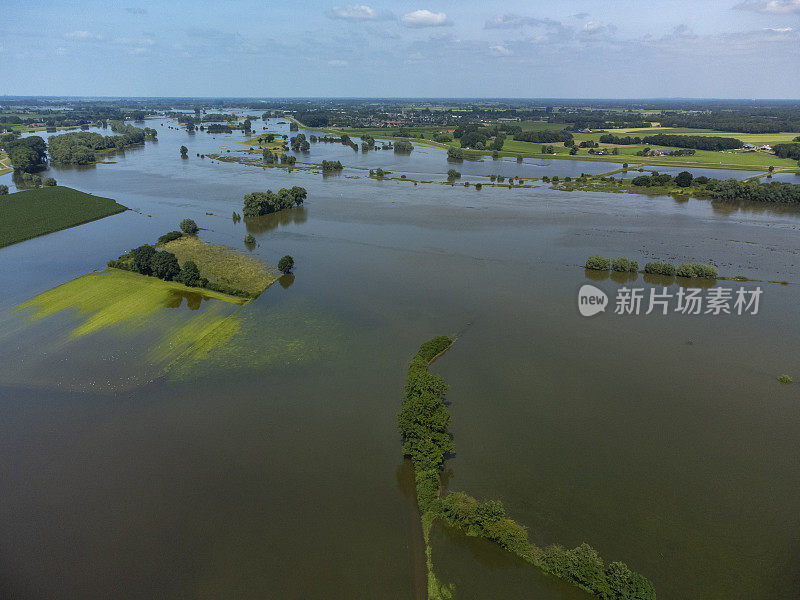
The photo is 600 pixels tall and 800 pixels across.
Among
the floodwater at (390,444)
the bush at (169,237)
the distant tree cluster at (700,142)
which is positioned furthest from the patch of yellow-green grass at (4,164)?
the distant tree cluster at (700,142)

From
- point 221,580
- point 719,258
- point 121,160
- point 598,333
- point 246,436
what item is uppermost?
point 121,160

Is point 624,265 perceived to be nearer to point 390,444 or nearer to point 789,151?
point 390,444

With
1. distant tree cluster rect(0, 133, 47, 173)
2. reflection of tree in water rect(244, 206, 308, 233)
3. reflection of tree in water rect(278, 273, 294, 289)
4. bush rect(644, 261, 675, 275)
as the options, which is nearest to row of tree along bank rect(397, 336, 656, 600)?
reflection of tree in water rect(278, 273, 294, 289)

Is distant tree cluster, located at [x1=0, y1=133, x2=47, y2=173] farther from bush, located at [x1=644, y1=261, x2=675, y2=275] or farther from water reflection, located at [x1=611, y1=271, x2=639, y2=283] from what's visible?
bush, located at [x1=644, y1=261, x2=675, y2=275]

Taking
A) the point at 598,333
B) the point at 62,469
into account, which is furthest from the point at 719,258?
the point at 62,469

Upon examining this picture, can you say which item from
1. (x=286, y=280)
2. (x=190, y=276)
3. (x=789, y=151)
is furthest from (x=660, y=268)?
(x=789, y=151)

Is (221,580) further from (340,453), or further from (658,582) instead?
(658,582)

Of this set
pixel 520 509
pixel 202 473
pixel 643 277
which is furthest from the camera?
pixel 643 277
